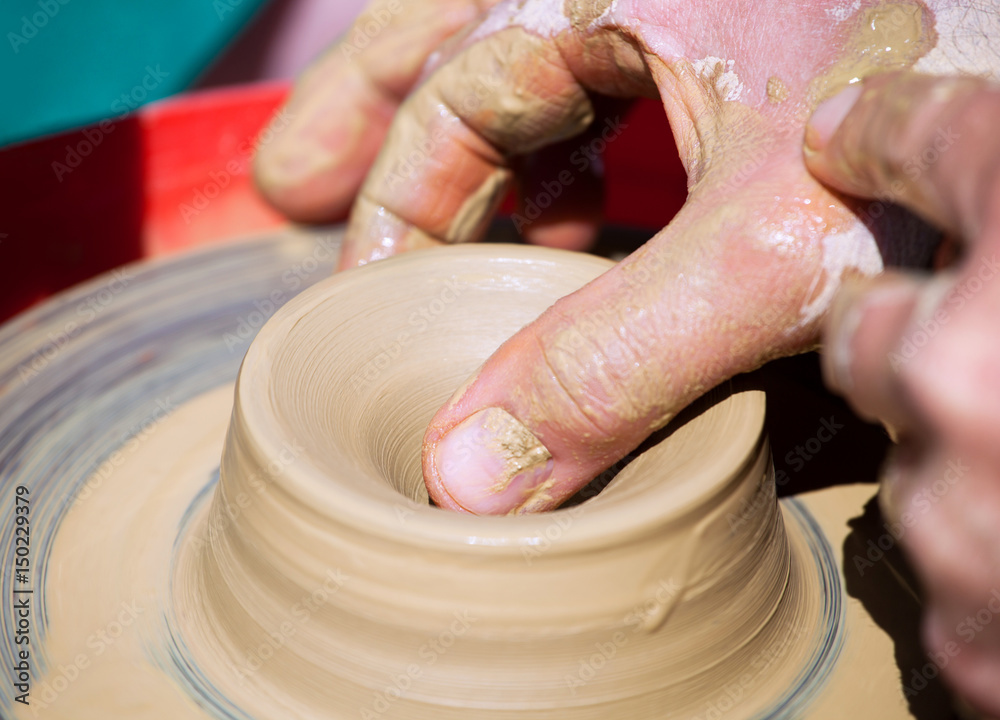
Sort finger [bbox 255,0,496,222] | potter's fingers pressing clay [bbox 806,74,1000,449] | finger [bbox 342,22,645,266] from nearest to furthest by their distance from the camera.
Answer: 1. potter's fingers pressing clay [bbox 806,74,1000,449]
2. finger [bbox 342,22,645,266]
3. finger [bbox 255,0,496,222]

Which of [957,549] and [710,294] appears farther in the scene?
[710,294]

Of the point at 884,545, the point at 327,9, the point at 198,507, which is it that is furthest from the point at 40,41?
the point at 884,545

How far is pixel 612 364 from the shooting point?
85cm

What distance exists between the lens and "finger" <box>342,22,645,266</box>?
1254 mm

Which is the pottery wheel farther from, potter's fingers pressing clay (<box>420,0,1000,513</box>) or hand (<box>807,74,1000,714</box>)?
hand (<box>807,74,1000,714</box>)

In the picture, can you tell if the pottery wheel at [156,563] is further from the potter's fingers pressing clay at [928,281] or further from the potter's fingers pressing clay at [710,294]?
the potter's fingers pressing clay at [928,281]

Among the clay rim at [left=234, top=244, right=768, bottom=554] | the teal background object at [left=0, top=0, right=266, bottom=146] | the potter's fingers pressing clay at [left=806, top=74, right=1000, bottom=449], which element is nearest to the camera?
the potter's fingers pressing clay at [left=806, top=74, right=1000, bottom=449]

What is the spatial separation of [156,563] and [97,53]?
6.11ft

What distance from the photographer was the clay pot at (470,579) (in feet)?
2.54

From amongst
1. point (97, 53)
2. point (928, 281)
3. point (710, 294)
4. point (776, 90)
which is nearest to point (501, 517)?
point (710, 294)

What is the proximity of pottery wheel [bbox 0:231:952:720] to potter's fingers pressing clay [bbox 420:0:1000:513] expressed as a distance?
0.46 feet

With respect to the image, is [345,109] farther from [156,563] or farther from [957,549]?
[957,549]

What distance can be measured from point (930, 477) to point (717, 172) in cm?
42

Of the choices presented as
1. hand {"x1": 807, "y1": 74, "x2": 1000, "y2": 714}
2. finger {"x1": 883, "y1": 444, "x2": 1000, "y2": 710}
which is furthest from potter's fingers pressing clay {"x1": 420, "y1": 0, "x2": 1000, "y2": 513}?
finger {"x1": 883, "y1": 444, "x2": 1000, "y2": 710}
